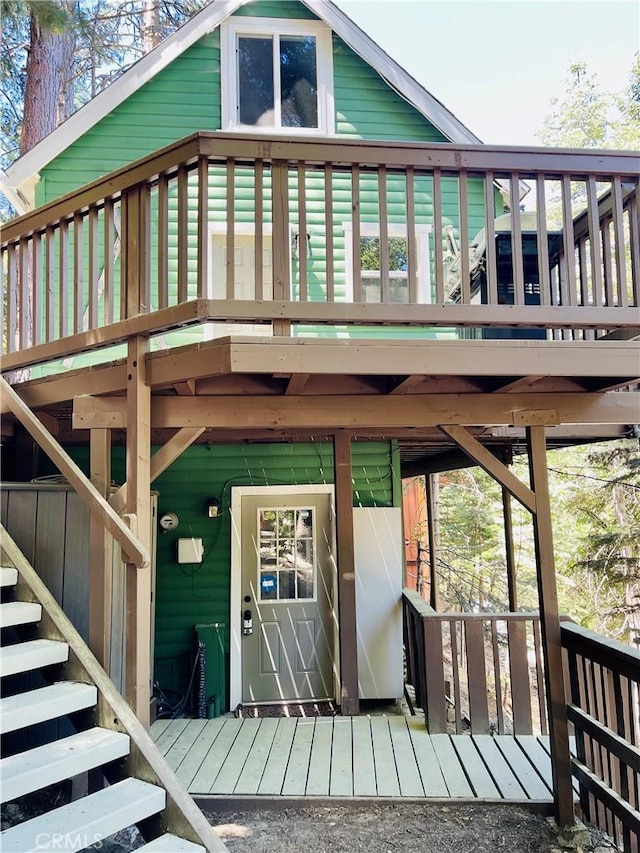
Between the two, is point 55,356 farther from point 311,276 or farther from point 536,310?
point 311,276

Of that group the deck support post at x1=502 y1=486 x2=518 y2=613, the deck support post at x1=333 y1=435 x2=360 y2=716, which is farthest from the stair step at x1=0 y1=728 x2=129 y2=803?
the deck support post at x1=502 y1=486 x2=518 y2=613

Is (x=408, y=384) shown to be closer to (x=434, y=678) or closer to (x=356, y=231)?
(x=356, y=231)

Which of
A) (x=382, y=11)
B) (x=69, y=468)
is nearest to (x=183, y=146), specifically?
(x=69, y=468)

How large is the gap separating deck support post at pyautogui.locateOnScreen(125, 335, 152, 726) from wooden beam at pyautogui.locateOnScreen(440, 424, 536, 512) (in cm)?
164

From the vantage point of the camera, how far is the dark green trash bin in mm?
4891

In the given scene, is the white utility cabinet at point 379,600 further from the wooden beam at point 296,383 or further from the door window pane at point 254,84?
the door window pane at point 254,84

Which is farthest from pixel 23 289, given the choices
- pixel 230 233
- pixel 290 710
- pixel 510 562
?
pixel 510 562

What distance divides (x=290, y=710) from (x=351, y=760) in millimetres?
1677

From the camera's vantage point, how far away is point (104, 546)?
113 inches

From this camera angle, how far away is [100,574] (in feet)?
9.36

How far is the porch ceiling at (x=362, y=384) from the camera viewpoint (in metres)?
2.57

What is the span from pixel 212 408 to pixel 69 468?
78cm

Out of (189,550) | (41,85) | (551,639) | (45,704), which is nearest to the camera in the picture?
(45,704)

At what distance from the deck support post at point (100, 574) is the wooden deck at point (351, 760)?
1.26 m
